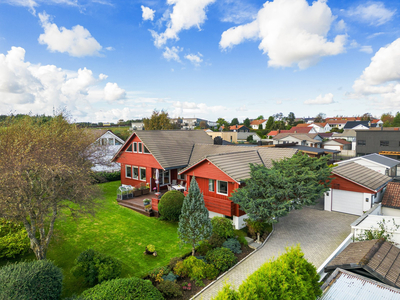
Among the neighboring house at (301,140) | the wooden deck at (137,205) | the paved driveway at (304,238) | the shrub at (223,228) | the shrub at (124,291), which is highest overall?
the neighboring house at (301,140)

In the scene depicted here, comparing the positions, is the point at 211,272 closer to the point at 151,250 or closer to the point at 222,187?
the point at 151,250

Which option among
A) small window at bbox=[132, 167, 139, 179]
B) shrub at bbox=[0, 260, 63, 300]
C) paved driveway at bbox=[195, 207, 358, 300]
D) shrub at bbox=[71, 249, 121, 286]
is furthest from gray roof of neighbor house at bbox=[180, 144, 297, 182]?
shrub at bbox=[0, 260, 63, 300]

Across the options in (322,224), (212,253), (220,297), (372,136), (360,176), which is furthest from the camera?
(372,136)

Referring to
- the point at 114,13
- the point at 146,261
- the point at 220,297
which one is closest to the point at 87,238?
the point at 146,261

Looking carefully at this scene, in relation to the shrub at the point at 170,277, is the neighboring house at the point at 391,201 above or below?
above

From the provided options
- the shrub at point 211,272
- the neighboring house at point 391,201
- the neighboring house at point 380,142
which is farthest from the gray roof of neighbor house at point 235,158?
the neighboring house at point 380,142

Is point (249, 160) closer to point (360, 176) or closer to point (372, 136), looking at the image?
point (360, 176)

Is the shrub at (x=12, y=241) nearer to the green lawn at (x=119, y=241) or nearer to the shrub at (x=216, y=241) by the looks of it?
the green lawn at (x=119, y=241)

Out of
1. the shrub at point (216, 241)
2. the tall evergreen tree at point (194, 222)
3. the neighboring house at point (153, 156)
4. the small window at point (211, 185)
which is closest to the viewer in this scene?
the tall evergreen tree at point (194, 222)
